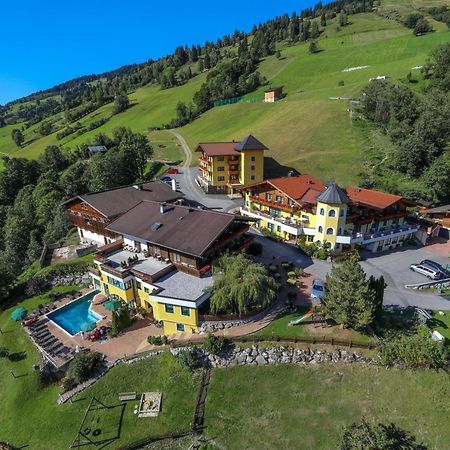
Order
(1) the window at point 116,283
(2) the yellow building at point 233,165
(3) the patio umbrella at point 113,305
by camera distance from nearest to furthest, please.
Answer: (1) the window at point 116,283 < (3) the patio umbrella at point 113,305 < (2) the yellow building at point 233,165

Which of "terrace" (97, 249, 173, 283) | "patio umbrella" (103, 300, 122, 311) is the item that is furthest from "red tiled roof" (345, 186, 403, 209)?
"patio umbrella" (103, 300, 122, 311)

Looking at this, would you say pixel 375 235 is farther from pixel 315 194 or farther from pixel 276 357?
pixel 276 357

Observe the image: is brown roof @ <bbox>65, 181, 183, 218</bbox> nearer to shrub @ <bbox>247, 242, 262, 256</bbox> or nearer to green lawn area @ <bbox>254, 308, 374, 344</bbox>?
shrub @ <bbox>247, 242, 262, 256</bbox>

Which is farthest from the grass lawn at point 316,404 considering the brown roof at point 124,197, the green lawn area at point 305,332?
the brown roof at point 124,197

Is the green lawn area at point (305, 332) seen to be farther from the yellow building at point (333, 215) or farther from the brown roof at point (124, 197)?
the brown roof at point (124, 197)

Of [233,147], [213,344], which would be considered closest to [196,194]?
[233,147]
